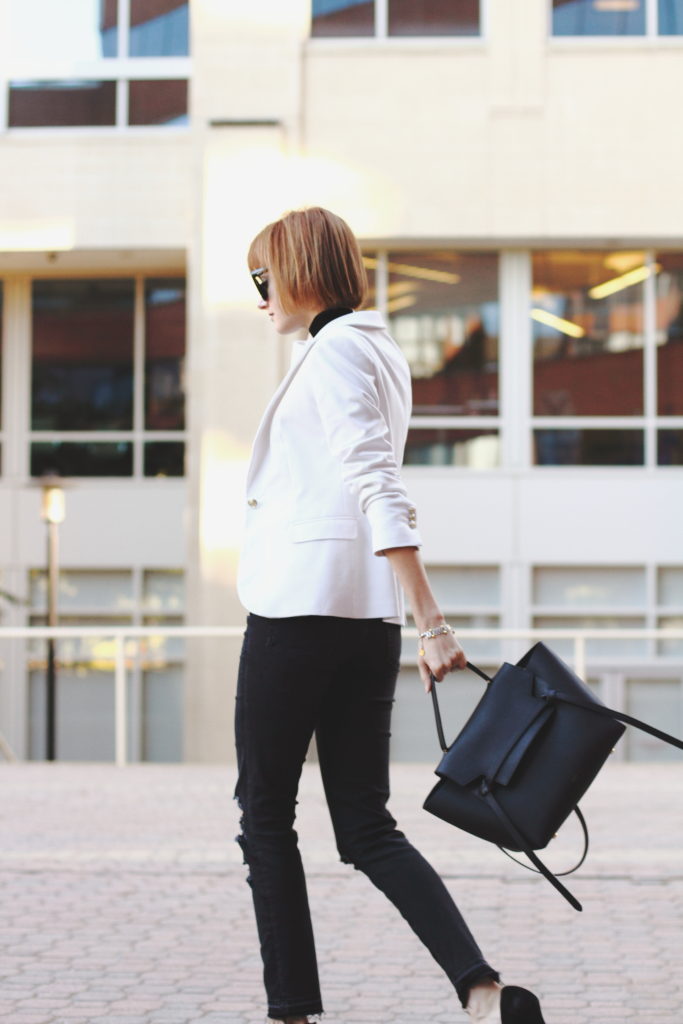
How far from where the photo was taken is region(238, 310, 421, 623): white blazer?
273cm

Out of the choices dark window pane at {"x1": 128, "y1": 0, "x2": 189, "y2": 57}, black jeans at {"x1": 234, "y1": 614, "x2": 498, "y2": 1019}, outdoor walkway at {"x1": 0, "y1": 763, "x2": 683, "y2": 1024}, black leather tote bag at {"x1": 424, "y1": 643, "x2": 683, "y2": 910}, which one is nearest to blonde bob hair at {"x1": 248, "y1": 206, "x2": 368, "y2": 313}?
black jeans at {"x1": 234, "y1": 614, "x2": 498, "y2": 1019}

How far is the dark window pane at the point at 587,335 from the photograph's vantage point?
1512cm

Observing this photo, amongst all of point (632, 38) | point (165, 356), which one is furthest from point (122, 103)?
point (632, 38)

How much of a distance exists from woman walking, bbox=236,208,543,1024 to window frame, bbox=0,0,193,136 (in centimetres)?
1328

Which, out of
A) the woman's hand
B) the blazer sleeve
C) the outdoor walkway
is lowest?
the outdoor walkway

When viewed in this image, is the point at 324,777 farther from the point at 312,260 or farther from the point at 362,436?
the point at 312,260

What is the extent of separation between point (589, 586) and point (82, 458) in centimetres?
588

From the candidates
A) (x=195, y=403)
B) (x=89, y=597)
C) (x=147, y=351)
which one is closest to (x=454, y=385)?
(x=195, y=403)

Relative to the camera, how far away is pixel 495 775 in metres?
2.71

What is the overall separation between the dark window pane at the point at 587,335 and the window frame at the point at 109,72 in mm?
4247

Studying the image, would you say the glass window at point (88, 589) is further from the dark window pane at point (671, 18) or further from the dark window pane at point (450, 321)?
the dark window pane at point (671, 18)

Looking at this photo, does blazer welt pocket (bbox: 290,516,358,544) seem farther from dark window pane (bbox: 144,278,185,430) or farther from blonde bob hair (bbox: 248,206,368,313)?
dark window pane (bbox: 144,278,185,430)

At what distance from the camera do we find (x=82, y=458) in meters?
16.9

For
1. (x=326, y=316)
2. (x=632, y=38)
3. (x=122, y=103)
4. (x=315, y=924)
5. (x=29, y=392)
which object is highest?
(x=632, y=38)
